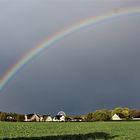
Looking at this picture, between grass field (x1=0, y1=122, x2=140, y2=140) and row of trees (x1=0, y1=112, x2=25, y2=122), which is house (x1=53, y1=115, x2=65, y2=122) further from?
grass field (x1=0, y1=122, x2=140, y2=140)

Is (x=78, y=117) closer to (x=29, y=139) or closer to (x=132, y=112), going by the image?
(x=132, y=112)

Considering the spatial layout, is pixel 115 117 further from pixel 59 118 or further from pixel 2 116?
pixel 2 116

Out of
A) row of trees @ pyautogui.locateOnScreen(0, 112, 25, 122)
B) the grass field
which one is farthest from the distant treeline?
the grass field

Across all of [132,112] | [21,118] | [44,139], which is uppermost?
[132,112]

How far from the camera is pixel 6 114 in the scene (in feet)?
402

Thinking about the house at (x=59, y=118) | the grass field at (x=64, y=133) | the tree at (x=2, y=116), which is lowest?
the grass field at (x=64, y=133)

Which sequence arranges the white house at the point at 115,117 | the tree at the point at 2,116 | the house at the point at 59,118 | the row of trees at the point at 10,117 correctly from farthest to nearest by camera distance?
the house at the point at 59,118 < the white house at the point at 115,117 < the row of trees at the point at 10,117 < the tree at the point at 2,116

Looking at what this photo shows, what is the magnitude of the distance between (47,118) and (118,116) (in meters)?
29.7

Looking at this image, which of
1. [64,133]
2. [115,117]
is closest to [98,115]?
[115,117]

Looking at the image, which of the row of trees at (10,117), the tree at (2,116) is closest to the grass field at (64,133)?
the tree at (2,116)

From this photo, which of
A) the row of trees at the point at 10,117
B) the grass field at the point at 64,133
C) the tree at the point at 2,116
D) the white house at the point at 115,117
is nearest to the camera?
the grass field at the point at 64,133

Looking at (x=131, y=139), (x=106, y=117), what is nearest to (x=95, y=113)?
(x=106, y=117)

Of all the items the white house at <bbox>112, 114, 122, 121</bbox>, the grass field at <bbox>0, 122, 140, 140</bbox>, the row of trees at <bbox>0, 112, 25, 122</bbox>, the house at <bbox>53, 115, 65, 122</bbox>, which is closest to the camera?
the grass field at <bbox>0, 122, 140, 140</bbox>

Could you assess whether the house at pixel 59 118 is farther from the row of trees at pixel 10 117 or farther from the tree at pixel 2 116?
the tree at pixel 2 116
